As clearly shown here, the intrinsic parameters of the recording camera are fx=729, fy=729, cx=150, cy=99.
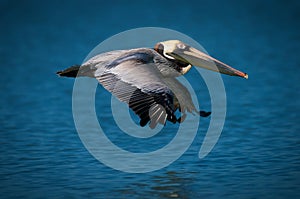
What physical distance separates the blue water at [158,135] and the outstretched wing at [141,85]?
3.51ft

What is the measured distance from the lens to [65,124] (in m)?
10.2

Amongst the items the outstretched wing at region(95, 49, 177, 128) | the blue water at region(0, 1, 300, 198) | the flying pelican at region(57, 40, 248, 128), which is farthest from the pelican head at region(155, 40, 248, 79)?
the blue water at region(0, 1, 300, 198)

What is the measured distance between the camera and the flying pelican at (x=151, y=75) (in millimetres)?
→ 6324

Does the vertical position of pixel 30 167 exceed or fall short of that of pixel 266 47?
it falls short

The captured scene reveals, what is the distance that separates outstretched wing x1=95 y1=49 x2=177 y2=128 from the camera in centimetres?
627

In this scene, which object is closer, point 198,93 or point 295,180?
point 295,180

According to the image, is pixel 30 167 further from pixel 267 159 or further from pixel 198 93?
pixel 198 93

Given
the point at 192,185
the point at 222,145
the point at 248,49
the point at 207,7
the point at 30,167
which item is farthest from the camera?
the point at 207,7

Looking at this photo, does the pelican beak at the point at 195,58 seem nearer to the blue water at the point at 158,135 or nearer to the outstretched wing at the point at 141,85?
the outstretched wing at the point at 141,85

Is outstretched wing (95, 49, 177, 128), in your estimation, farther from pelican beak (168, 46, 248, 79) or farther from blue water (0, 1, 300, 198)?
blue water (0, 1, 300, 198)

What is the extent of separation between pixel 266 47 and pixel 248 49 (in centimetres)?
51

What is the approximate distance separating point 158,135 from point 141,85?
2.65m

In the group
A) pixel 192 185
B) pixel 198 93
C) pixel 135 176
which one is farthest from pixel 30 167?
pixel 198 93

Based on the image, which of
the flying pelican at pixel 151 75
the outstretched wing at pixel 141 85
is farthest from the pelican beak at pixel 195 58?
the outstretched wing at pixel 141 85
